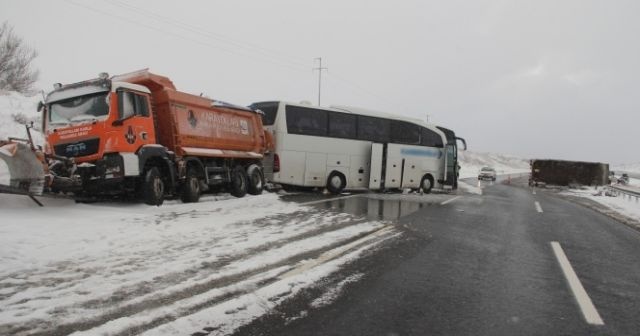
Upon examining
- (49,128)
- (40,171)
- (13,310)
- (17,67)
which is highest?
(17,67)

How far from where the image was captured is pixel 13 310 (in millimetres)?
3873

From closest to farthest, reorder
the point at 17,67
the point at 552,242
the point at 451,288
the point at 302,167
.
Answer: the point at 451,288, the point at 552,242, the point at 302,167, the point at 17,67

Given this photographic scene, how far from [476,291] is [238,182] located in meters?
10.7

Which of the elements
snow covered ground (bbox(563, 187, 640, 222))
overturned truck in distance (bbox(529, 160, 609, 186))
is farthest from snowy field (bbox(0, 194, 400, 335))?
overturned truck in distance (bbox(529, 160, 609, 186))

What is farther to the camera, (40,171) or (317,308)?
(40,171)

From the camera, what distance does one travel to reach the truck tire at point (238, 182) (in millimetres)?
14719

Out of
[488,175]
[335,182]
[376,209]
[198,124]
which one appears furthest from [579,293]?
[488,175]

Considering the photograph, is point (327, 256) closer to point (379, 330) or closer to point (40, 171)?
point (379, 330)

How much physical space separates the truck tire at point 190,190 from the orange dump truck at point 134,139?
0.03m

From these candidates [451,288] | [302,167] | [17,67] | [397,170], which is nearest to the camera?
[451,288]

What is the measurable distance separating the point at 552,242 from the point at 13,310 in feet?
28.9

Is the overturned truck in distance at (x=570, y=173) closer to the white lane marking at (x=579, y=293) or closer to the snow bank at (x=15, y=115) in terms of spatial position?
the white lane marking at (x=579, y=293)

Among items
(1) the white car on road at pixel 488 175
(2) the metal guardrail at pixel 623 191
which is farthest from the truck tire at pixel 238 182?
(1) the white car on road at pixel 488 175

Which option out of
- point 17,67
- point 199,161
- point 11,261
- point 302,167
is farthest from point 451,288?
point 17,67
